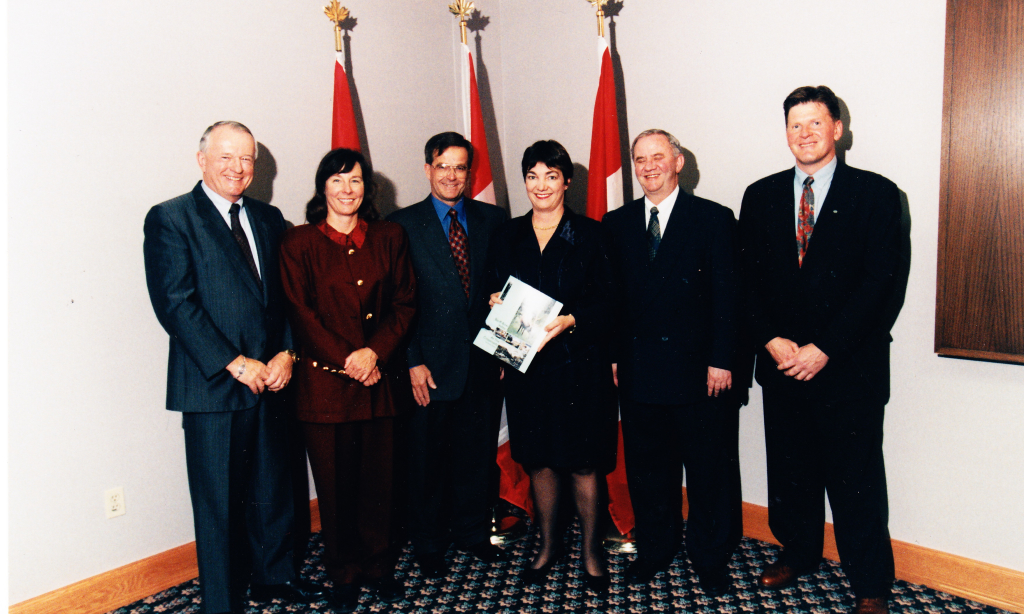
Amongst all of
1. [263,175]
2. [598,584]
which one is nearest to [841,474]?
[598,584]

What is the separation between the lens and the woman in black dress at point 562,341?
2334 millimetres

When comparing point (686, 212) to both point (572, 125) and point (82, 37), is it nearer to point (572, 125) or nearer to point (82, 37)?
point (572, 125)

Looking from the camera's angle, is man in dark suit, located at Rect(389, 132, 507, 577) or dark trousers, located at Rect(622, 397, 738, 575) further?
man in dark suit, located at Rect(389, 132, 507, 577)

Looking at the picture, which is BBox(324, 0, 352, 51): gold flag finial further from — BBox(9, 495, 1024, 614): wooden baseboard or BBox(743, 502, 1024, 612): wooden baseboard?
BBox(743, 502, 1024, 612): wooden baseboard

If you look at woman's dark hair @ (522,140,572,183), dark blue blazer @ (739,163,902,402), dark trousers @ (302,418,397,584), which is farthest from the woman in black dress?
dark blue blazer @ (739,163,902,402)

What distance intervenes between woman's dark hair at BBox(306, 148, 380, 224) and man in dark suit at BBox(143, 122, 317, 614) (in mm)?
190

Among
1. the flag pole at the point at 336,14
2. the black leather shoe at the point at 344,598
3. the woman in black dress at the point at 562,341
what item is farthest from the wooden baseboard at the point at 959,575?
the flag pole at the point at 336,14

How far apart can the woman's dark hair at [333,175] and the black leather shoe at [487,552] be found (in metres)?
1.45

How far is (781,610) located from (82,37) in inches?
129

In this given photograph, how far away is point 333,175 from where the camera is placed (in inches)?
92.4

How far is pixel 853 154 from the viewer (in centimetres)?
262

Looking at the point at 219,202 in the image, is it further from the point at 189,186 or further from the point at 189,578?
the point at 189,578

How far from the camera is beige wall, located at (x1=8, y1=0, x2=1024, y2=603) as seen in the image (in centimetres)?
231

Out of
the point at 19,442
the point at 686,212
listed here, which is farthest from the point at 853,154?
the point at 19,442
